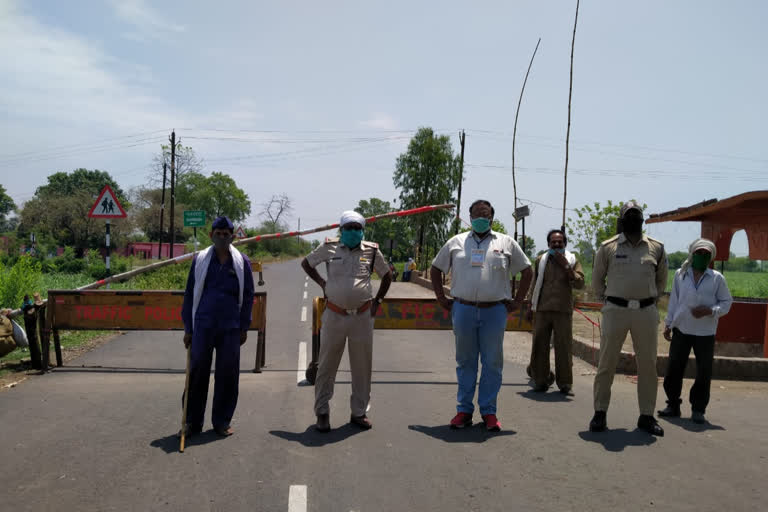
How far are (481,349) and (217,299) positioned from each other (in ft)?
7.73

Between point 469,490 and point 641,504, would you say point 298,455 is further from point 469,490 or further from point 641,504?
point 641,504

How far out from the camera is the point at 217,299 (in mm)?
5418

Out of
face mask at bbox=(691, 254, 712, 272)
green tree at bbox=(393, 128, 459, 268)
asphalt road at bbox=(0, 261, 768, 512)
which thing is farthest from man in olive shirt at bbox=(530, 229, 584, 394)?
green tree at bbox=(393, 128, 459, 268)

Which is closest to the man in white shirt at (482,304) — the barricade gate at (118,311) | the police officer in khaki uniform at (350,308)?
the police officer in khaki uniform at (350,308)

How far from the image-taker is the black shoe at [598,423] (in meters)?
5.71

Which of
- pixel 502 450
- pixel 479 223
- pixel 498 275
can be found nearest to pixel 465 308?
pixel 498 275

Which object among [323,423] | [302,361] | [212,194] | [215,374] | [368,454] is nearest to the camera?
[368,454]

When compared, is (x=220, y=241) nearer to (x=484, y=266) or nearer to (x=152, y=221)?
(x=484, y=266)

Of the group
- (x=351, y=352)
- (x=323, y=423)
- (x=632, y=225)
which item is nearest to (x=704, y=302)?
(x=632, y=225)

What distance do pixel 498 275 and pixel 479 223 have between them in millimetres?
496

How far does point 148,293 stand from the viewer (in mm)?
8812

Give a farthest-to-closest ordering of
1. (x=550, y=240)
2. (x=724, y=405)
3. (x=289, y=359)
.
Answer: (x=289, y=359) < (x=550, y=240) < (x=724, y=405)

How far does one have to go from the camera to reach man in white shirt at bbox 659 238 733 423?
6.32 m

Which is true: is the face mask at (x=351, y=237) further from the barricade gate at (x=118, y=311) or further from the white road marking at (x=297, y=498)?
the barricade gate at (x=118, y=311)
